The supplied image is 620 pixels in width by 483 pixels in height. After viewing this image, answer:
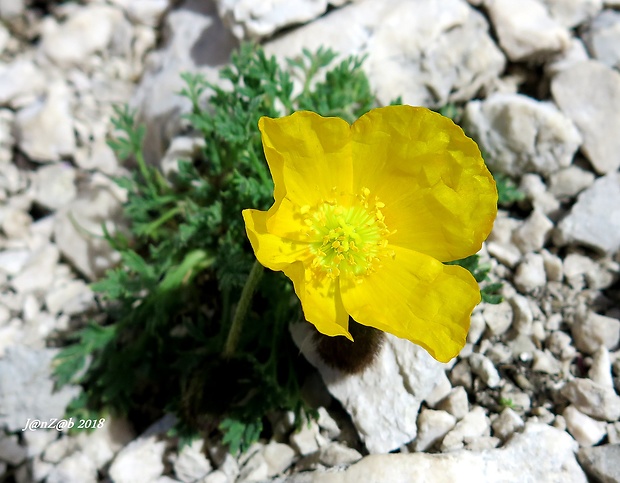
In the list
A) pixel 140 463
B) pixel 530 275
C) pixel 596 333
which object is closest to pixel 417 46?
pixel 530 275

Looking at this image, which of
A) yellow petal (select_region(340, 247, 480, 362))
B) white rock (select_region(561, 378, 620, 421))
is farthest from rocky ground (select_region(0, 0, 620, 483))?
yellow petal (select_region(340, 247, 480, 362))

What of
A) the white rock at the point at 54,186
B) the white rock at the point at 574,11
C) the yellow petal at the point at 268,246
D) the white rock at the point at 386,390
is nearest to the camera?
the yellow petal at the point at 268,246

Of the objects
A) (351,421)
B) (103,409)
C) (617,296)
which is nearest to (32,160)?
(103,409)

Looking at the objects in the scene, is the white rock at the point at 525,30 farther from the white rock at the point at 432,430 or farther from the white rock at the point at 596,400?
the white rock at the point at 432,430

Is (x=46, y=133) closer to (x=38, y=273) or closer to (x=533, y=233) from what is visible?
(x=38, y=273)

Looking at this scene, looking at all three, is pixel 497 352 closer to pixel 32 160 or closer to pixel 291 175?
pixel 291 175

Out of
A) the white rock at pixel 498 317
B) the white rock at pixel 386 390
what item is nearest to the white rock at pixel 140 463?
the white rock at pixel 386 390
